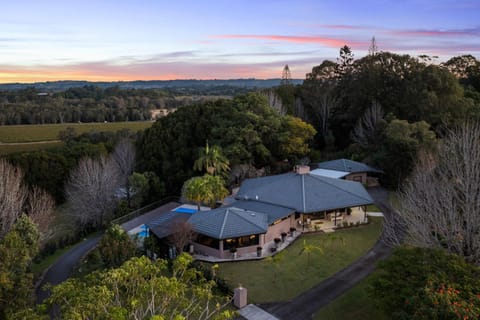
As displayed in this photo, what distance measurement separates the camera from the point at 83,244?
31.1 metres

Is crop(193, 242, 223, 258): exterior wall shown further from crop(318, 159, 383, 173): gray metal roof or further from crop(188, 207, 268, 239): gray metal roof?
crop(318, 159, 383, 173): gray metal roof

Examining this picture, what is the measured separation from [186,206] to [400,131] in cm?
2277

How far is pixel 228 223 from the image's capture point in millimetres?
24891

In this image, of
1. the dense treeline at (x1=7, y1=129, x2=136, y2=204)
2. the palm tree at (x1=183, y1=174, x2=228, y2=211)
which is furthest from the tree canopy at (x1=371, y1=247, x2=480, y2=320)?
the dense treeline at (x1=7, y1=129, x2=136, y2=204)

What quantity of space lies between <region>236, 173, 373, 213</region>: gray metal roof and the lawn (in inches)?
99.3

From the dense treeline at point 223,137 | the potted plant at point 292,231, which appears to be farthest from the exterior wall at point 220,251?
the dense treeline at point 223,137

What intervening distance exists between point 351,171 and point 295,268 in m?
20.7

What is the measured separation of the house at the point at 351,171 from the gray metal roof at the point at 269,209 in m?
12.4

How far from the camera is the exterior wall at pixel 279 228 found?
88.2ft

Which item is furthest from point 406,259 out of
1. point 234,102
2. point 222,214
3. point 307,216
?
point 234,102

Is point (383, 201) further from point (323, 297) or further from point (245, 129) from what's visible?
point (323, 297)

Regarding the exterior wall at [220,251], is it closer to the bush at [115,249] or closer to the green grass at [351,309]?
the bush at [115,249]

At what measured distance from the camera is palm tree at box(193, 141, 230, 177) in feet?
122

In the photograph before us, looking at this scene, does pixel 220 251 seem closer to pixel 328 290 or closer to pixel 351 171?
pixel 328 290
